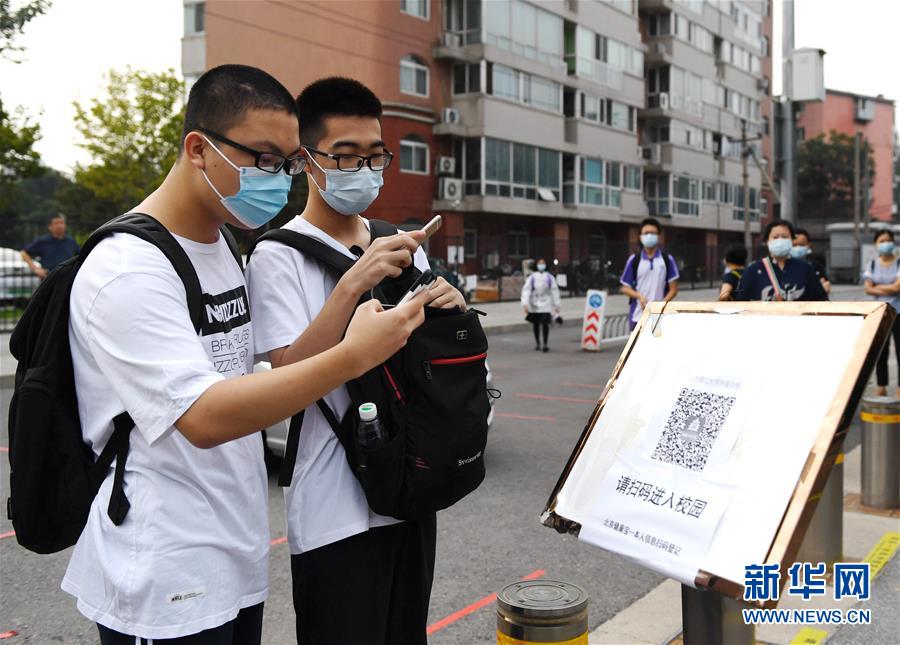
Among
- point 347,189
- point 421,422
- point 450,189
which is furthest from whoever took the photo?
point 450,189

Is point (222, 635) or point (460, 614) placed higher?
point (222, 635)

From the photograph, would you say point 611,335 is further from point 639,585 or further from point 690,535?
point 690,535

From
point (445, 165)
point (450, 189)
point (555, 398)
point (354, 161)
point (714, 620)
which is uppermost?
point (445, 165)

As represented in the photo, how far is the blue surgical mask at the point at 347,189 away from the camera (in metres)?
2.35

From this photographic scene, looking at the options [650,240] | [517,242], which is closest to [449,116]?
[517,242]

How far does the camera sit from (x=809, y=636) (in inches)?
143

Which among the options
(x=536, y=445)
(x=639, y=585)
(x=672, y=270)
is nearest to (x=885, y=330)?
(x=639, y=585)

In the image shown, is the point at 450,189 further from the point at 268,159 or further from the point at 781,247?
the point at 268,159

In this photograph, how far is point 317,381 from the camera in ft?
5.54

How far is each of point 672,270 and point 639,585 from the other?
6898mm

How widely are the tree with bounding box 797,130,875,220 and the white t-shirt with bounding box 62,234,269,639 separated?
75.4 meters

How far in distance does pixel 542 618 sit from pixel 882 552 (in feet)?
10.7

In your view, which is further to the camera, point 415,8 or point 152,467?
point 415,8

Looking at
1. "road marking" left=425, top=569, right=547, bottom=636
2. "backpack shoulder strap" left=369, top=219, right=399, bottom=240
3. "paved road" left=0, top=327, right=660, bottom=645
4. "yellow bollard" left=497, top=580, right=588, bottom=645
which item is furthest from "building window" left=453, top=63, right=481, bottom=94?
"yellow bollard" left=497, top=580, right=588, bottom=645
